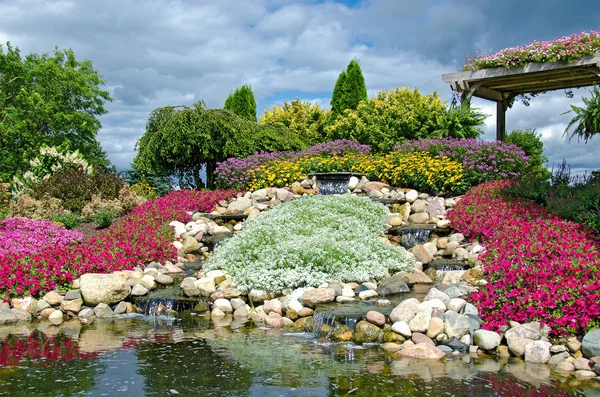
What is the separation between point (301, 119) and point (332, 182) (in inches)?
375

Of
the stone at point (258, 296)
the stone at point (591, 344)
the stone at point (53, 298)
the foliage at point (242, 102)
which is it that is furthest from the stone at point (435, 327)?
the foliage at point (242, 102)

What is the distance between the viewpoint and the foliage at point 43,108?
21.6 metres

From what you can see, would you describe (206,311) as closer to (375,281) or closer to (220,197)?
(375,281)

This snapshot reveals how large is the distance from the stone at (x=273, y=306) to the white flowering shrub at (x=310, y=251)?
1.10ft

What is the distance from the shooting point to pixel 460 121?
15539 mm

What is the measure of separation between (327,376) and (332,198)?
677 centimetres

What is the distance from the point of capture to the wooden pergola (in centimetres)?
1378

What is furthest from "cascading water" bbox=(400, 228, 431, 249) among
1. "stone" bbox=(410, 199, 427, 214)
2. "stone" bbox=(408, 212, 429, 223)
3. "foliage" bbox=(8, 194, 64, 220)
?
"foliage" bbox=(8, 194, 64, 220)

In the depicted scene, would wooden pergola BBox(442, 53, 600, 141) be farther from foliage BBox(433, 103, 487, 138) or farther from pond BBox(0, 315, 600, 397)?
pond BBox(0, 315, 600, 397)

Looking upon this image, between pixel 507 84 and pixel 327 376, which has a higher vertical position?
pixel 507 84

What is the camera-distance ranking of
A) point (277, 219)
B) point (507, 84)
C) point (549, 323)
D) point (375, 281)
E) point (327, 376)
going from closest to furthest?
point (327, 376) → point (549, 323) → point (375, 281) → point (277, 219) → point (507, 84)

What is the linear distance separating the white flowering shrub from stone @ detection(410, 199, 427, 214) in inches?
42.5

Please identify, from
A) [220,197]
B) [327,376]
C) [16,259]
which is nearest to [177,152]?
[220,197]

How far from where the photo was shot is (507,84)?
16047 millimetres
